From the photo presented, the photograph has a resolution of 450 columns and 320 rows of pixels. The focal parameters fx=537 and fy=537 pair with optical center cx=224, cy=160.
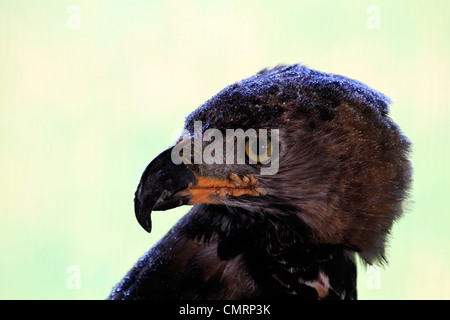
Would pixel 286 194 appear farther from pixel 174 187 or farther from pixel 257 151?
pixel 174 187

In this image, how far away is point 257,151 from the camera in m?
0.94

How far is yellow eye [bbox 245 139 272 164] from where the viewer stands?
0.93m

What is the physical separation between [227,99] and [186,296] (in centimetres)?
41

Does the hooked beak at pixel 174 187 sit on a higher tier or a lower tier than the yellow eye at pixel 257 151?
lower

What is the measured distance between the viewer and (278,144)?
954 mm

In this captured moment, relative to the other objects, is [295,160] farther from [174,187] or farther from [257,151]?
[174,187]

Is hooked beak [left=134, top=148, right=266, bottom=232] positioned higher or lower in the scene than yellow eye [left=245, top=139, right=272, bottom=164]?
lower

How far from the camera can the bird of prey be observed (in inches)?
36.9

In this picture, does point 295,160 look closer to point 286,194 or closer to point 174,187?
point 286,194

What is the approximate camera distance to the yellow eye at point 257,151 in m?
0.93

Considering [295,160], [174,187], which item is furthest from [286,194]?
[174,187]

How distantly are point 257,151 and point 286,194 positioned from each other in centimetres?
11
